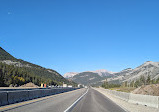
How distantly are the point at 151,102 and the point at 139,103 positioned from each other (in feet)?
8.67

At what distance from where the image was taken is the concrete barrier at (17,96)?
17700 mm

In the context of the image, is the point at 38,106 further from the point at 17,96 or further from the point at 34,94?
the point at 34,94

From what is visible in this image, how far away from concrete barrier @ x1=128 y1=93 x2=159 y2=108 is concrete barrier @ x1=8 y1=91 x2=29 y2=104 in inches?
437

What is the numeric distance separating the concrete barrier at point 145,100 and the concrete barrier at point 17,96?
11.1m

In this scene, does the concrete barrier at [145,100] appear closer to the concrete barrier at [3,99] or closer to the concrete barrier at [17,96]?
the concrete barrier at [17,96]

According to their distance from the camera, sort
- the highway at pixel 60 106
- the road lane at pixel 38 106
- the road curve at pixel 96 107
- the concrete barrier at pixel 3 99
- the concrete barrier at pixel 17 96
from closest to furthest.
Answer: the road lane at pixel 38 106 → the highway at pixel 60 106 → the road curve at pixel 96 107 → the concrete barrier at pixel 3 99 → the concrete barrier at pixel 17 96

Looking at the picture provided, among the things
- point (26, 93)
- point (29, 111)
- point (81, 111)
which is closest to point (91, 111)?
point (81, 111)

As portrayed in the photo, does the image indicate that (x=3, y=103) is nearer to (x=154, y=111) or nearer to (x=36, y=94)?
(x=36, y=94)

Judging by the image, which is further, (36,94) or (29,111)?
(36,94)

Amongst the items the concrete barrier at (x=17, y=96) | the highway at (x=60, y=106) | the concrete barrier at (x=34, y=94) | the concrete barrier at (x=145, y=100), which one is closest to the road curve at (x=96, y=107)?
the highway at (x=60, y=106)

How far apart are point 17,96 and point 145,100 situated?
38.2ft

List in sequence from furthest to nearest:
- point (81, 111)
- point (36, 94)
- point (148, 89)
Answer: point (148, 89), point (36, 94), point (81, 111)

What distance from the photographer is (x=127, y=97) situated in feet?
76.5

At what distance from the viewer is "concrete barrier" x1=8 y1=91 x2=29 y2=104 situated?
17.7m
